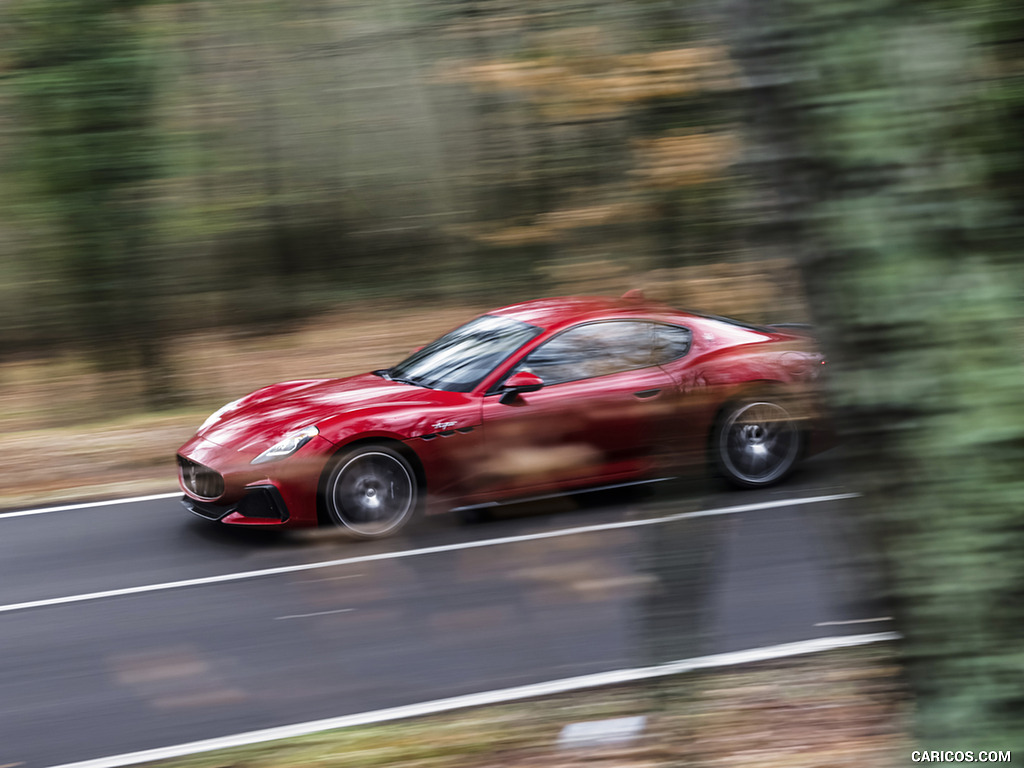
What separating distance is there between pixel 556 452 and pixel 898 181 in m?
2.98

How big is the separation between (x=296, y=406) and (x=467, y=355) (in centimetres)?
120

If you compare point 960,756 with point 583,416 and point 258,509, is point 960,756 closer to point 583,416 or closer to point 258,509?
point 583,416

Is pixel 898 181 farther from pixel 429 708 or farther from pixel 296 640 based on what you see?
pixel 296 640

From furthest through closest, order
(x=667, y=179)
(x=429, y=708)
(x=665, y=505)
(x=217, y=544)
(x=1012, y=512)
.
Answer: (x=217, y=544) < (x=429, y=708) < (x=665, y=505) < (x=667, y=179) < (x=1012, y=512)

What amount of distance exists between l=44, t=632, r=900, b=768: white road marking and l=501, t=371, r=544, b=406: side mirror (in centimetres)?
237

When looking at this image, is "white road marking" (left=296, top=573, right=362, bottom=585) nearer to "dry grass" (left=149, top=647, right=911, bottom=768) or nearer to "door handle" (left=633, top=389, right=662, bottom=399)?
"dry grass" (left=149, top=647, right=911, bottom=768)

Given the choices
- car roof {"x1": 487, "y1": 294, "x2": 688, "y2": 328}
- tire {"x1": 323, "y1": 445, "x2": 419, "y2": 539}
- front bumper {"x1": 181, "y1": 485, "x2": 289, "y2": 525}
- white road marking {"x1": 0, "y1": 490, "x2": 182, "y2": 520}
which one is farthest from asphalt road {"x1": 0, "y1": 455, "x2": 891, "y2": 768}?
car roof {"x1": 487, "y1": 294, "x2": 688, "y2": 328}

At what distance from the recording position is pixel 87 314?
11.9 m

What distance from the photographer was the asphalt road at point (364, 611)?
4461mm

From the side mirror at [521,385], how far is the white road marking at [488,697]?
2369 millimetres

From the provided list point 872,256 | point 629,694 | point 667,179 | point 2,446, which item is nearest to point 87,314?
point 2,446

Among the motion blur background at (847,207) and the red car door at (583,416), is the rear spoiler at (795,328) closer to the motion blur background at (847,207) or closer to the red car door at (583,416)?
the motion blur background at (847,207)

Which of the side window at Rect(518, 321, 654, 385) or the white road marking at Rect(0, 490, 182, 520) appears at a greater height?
the side window at Rect(518, 321, 654, 385)

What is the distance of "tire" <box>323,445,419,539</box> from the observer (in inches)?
267
